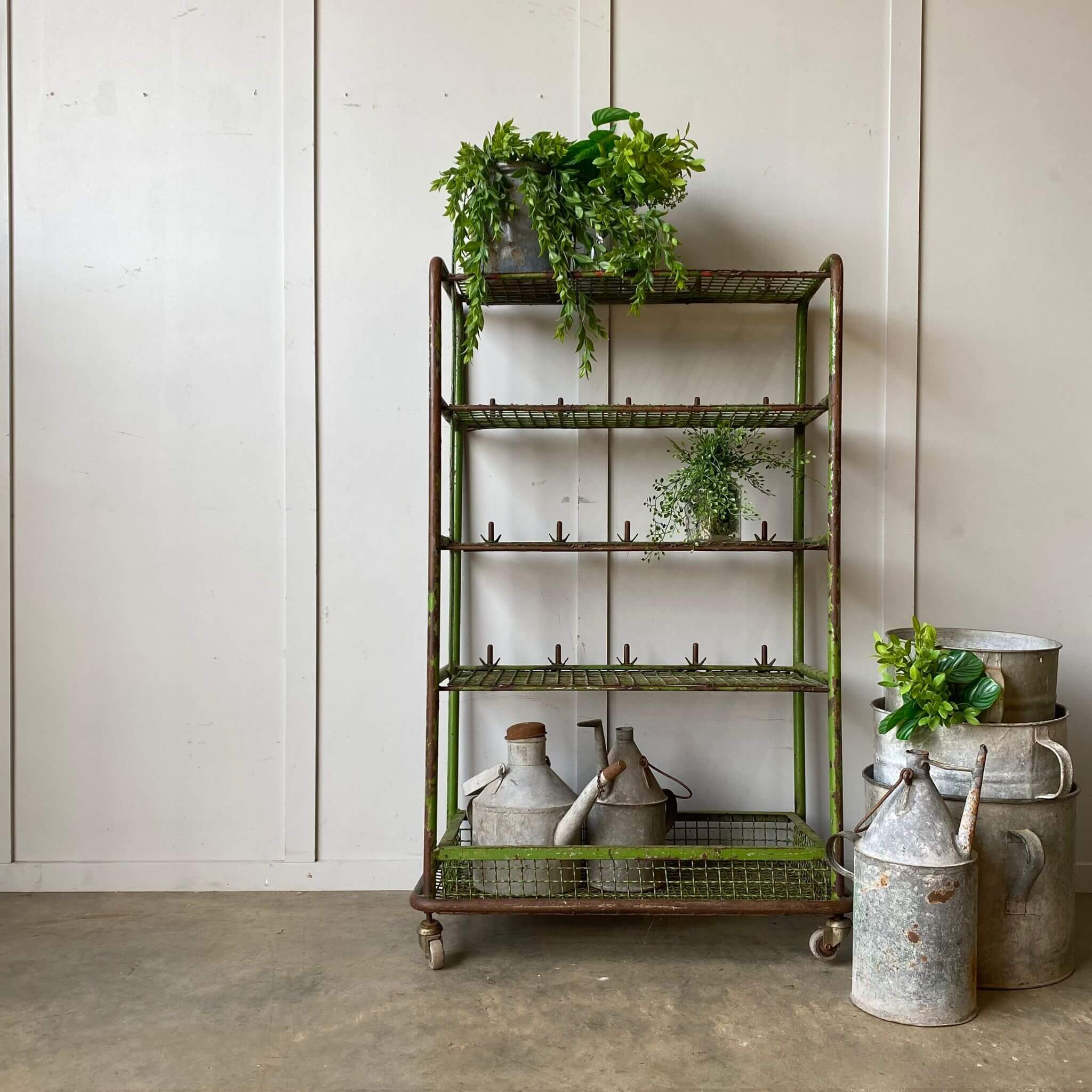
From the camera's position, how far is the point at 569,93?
294 cm

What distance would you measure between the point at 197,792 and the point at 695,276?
2.26m

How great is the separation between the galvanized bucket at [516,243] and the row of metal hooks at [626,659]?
1.13m

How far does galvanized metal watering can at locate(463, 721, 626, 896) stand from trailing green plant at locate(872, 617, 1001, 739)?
79 cm

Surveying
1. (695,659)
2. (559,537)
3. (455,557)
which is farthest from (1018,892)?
(455,557)

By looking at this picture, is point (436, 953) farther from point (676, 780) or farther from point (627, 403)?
point (627, 403)

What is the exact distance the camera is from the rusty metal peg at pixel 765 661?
294 centimetres

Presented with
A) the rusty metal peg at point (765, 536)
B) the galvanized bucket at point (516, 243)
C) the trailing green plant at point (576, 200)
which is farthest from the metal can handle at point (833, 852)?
the galvanized bucket at point (516, 243)

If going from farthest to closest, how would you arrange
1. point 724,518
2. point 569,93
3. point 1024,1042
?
point 569,93 < point 724,518 < point 1024,1042

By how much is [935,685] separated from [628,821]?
919mm

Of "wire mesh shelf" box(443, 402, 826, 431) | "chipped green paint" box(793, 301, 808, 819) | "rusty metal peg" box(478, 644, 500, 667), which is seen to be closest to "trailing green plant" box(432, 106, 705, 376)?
"wire mesh shelf" box(443, 402, 826, 431)

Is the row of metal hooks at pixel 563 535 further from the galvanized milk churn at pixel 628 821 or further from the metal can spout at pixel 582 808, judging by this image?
the metal can spout at pixel 582 808

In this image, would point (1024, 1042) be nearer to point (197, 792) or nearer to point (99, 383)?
point (197, 792)

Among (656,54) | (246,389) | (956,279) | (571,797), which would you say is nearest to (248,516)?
(246,389)

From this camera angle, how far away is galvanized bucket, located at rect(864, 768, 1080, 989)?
2.36 meters
